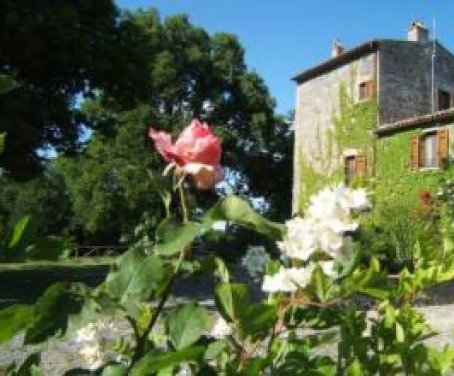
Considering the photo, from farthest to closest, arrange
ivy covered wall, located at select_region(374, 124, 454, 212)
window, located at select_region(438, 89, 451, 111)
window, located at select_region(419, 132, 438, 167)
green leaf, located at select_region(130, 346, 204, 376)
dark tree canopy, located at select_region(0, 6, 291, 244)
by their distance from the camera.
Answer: dark tree canopy, located at select_region(0, 6, 291, 244), window, located at select_region(438, 89, 451, 111), window, located at select_region(419, 132, 438, 167), ivy covered wall, located at select_region(374, 124, 454, 212), green leaf, located at select_region(130, 346, 204, 376)

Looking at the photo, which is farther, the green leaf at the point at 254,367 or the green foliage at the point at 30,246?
the green foliage at the point at 30,246

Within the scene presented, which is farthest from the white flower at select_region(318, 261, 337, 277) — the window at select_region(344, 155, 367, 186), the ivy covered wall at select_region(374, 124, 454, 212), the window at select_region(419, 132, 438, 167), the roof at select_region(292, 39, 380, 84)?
the roof at select_region(292, 39, 380, 84)

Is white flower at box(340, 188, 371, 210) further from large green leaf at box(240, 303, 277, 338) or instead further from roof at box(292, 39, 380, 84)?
roof at box(292, 39, 380, 84)

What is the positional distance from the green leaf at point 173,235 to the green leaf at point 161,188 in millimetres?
52

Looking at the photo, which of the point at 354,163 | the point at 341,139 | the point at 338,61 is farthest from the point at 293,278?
the point at 338,61

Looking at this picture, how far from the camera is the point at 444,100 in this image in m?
26.6

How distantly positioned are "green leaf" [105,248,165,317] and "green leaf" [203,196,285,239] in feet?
0.36

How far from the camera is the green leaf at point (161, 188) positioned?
1186 mm

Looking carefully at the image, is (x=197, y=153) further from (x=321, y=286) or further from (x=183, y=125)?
(x=183, y=125)

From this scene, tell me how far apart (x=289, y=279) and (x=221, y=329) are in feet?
0.73

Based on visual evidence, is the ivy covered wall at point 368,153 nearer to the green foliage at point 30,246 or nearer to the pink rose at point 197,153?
the green foliage at point 30,246

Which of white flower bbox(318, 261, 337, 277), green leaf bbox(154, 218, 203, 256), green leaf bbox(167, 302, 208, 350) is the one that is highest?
green leaf bbox(154, 218, 203, 256)

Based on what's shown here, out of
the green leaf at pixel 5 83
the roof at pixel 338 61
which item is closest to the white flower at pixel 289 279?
the green leaf at pixel 5 83

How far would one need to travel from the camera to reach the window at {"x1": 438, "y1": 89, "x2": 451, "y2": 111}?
26281 millimetres
